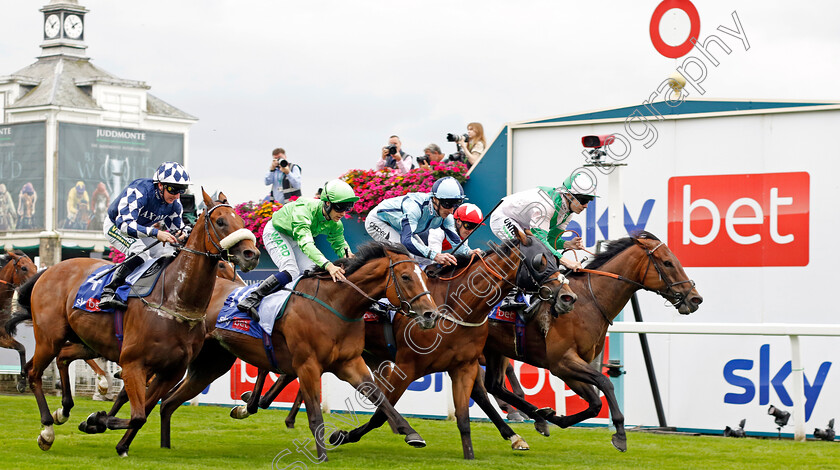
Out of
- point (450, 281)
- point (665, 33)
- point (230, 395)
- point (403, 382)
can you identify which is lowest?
point (230, 395)

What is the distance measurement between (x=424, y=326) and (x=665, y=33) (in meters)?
5.39

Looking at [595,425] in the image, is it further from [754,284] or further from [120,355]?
[120,355]

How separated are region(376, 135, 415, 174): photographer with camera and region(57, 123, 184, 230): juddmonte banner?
99.0 feet

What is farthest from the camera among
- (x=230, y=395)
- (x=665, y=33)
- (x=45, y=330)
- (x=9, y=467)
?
(x=230, y=395)

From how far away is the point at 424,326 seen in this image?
728 centimetres

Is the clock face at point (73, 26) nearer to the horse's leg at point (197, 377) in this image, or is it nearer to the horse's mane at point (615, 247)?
the horse's leg at point (197, 377)

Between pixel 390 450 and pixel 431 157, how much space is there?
4784 millimetres

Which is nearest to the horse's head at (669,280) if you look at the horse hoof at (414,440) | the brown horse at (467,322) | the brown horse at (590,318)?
the brown horse at (590,318)

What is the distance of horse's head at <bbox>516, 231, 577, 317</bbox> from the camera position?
26.3 feet

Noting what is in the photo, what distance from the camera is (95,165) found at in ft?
140

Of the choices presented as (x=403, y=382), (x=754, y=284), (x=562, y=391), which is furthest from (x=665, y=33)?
(x=403, y=382)

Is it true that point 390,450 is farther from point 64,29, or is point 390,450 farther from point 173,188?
point 64,29

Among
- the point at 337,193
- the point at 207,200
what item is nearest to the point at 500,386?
the point at 337,193

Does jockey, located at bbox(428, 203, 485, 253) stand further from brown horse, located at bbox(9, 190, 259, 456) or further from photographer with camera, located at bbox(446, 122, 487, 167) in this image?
photographer with camera, located at bbox(446, 122, 487, 167)
